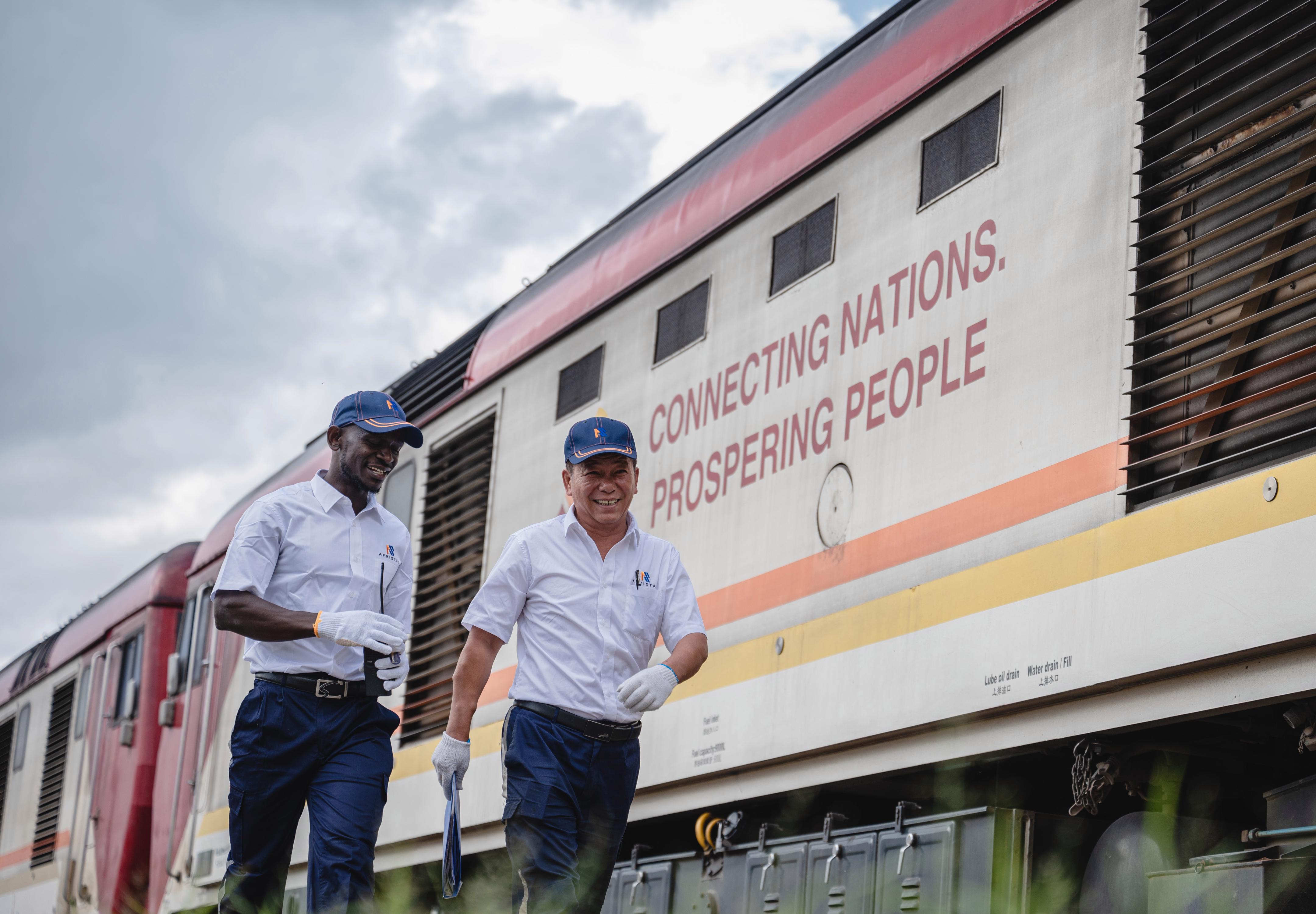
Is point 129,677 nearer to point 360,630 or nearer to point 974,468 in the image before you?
point 360,630

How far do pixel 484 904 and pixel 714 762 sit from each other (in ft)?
5.78

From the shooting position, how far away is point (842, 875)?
5.18 m

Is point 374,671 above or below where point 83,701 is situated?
below

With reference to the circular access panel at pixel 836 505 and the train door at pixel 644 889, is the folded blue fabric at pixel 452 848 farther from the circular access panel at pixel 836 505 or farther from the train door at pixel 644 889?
the train door at pixel 644 889

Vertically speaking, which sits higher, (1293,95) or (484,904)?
(1293,95)

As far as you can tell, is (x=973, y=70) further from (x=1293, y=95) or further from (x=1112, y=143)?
(x=1293, y=95)

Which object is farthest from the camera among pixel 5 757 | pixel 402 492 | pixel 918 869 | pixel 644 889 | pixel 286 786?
pixel 5 757

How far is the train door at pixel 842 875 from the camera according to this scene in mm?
5059

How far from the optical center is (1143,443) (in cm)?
400

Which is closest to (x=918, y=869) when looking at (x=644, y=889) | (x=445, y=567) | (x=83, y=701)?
(x=644, y=889)

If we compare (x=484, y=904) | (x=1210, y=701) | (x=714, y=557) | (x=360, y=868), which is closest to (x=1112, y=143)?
(x=1210, y=701)

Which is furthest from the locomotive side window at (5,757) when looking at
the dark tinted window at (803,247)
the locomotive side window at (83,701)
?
the dark tinted window at (803,247)

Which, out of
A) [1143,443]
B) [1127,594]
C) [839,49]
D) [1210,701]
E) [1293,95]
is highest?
[839,49]

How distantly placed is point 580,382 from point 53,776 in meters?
10.4
